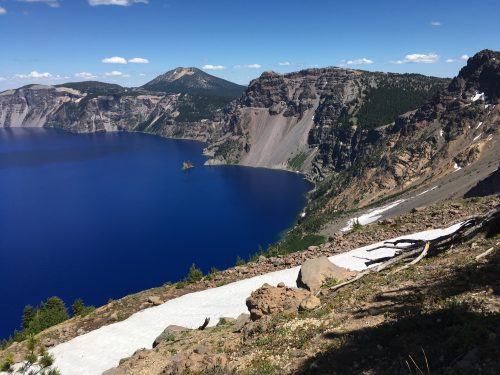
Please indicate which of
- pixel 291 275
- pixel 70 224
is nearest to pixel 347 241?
pixel 291 275

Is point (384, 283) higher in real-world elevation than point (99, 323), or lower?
higher

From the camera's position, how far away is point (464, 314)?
486 inches

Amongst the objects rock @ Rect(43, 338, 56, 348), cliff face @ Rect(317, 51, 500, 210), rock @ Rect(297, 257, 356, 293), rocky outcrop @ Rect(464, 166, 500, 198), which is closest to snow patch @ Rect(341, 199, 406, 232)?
rocky outcrop @ Rect(464, 166, 500, 198)

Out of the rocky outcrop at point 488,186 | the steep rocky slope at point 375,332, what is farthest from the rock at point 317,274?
the rocky outcrop at point 488,186

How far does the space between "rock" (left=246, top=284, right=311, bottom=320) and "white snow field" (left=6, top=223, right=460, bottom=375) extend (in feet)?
22.4

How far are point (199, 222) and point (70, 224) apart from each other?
5240 centimetres

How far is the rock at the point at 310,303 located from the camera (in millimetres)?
Result: 17891

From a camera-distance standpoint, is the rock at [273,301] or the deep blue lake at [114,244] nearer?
the rock at [273,301]

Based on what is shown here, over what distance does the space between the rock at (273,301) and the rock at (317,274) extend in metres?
1.35

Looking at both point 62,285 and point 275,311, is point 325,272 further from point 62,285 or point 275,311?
point 62,285

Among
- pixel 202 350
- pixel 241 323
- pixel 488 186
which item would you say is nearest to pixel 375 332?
pixel 202 350

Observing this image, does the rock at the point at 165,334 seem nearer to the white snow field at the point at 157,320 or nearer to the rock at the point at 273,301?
the white snow field at the point at 157,320

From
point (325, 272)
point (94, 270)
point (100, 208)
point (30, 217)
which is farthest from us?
point (100, 208)

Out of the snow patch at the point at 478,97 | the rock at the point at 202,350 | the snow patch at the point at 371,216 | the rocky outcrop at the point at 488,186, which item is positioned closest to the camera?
the rock at the point at 202,350
